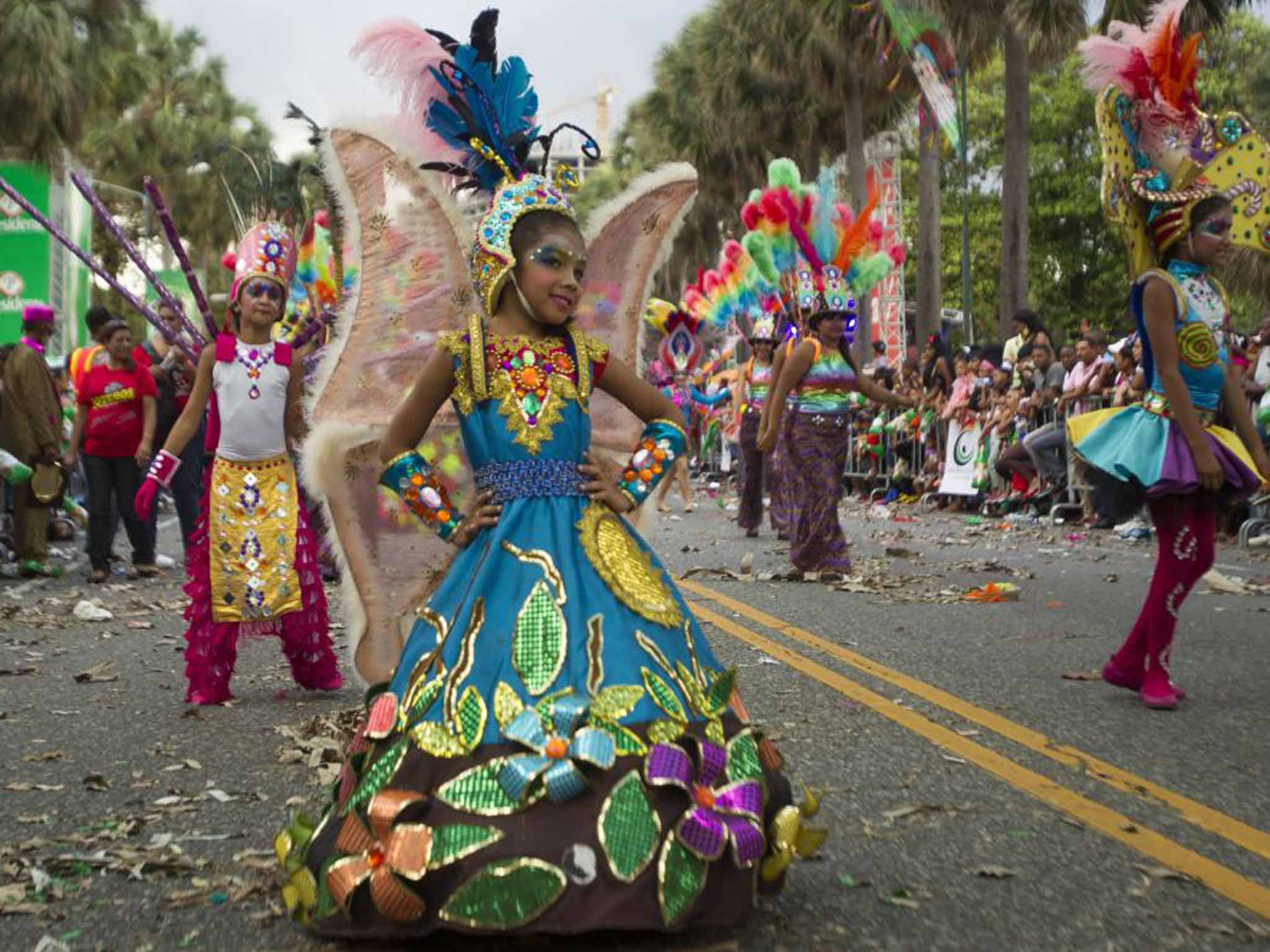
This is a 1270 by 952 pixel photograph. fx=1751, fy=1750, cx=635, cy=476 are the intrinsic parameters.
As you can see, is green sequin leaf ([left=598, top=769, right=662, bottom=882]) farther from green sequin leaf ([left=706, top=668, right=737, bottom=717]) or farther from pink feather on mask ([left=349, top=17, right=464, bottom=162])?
pink feather on mask ([left=349, top=17, right=464, bottom=162])

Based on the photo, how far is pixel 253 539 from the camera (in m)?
7.34

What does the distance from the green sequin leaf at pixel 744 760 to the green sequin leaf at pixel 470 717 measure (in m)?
0.53

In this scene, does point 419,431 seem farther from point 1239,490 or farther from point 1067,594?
point 1067,594

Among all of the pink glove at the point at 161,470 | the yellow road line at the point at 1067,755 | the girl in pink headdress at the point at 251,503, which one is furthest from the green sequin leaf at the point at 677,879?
the pink glove at the point at 161,470

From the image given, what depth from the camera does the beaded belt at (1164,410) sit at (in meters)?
6.61

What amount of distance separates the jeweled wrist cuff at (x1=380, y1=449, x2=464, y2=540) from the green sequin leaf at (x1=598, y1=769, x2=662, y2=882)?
1143 millimetres

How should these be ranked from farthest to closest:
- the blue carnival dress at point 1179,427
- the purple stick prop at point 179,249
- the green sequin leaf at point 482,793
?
1. the purple stick prop at point 179,249
2. the blue carnival dress at point 1179,427
3. the green sequin leaf at point 482,793

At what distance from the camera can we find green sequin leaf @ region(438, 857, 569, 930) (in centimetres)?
342

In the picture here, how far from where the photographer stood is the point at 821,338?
11.9 metres

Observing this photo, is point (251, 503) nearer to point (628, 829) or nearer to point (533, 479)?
point (533, 479)

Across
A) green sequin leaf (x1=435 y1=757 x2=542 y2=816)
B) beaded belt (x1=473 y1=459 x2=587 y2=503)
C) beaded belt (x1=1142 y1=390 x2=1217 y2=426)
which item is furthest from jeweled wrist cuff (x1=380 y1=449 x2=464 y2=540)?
beaded belt (x1=1142 y1=390 x2=1217 y2=426)

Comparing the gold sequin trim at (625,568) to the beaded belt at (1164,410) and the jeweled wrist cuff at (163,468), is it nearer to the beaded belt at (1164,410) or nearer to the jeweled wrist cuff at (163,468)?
the beaded belt at (1164,410)

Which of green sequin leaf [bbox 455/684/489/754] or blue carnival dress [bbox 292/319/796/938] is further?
green sequin leaf [bbox 455/684/489/754]

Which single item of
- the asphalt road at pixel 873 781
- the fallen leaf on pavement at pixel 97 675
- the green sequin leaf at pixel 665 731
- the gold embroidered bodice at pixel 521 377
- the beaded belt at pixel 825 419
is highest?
the gold embroidered bodice at pixel 521 377
